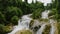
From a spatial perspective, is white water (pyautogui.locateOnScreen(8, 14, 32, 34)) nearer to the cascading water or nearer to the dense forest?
the cascading water

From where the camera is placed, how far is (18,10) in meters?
7.36

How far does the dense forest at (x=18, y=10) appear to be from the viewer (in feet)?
22.9

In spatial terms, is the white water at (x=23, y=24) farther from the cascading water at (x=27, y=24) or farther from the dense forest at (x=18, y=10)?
the dense forest at (x=18, y=10)

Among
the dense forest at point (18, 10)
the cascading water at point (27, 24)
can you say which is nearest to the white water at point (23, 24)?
the cascading water at point (27, 24)

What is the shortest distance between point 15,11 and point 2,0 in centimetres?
68

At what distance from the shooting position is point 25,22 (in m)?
7.34

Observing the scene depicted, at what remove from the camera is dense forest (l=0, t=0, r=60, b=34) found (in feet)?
22.9

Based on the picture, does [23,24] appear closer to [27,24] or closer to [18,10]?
[27,24]

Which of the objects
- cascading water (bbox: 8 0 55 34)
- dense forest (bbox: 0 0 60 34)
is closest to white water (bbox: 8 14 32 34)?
cascading water (bbox: 8 0 55 34)

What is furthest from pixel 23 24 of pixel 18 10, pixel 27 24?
pixel 18 10

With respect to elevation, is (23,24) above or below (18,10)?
below

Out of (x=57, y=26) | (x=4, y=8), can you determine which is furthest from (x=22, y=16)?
A: (x=57, y=26)

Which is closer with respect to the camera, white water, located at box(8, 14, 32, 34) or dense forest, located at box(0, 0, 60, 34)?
dense forest, located at box(0, 0, 60, 34)

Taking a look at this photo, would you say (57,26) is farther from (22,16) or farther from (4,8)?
(4,8)
